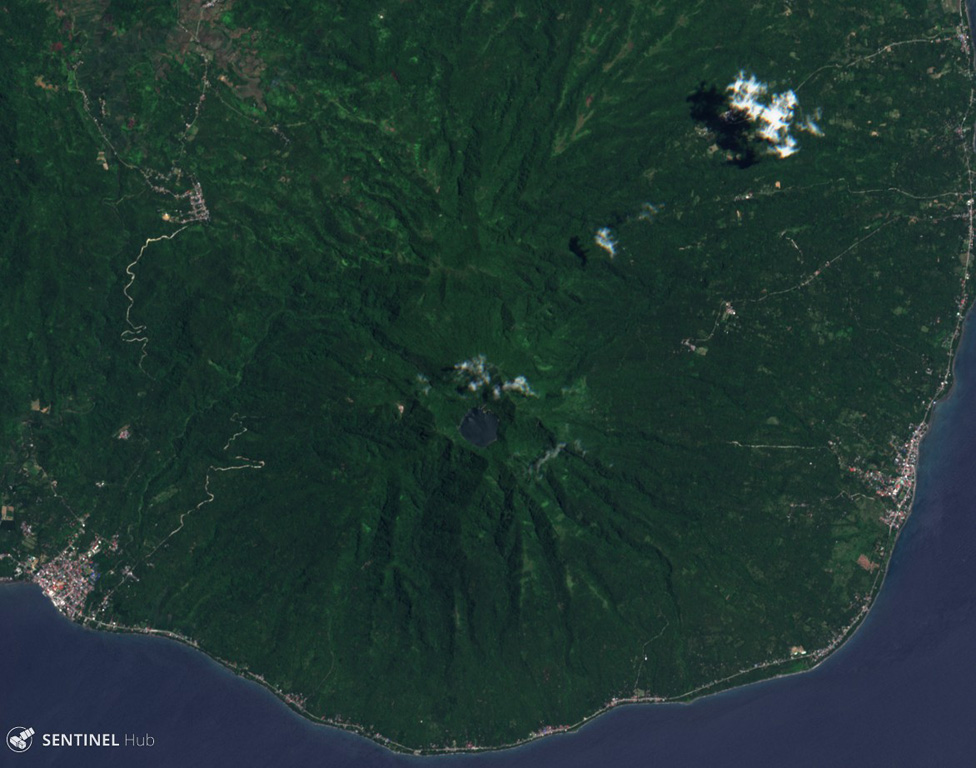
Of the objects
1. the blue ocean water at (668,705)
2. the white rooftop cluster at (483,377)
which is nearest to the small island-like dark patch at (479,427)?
the white rooftop cluster at (483,377)

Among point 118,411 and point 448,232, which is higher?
point 448,232

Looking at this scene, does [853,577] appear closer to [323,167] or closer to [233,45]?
[323,167]

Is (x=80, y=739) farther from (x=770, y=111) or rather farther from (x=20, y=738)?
(x=770, y=111)

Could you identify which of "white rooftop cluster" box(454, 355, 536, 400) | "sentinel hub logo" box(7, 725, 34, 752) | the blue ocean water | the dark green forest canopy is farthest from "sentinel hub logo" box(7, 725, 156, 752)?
"white rooftop cluster" box(454, 355, 536, 400)

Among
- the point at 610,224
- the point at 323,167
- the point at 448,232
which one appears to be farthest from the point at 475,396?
the point at 323,167

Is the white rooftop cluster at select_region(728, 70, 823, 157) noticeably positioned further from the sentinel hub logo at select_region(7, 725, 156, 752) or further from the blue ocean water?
the sentinel hub logo at select_region(7, 725, 156, 752)
